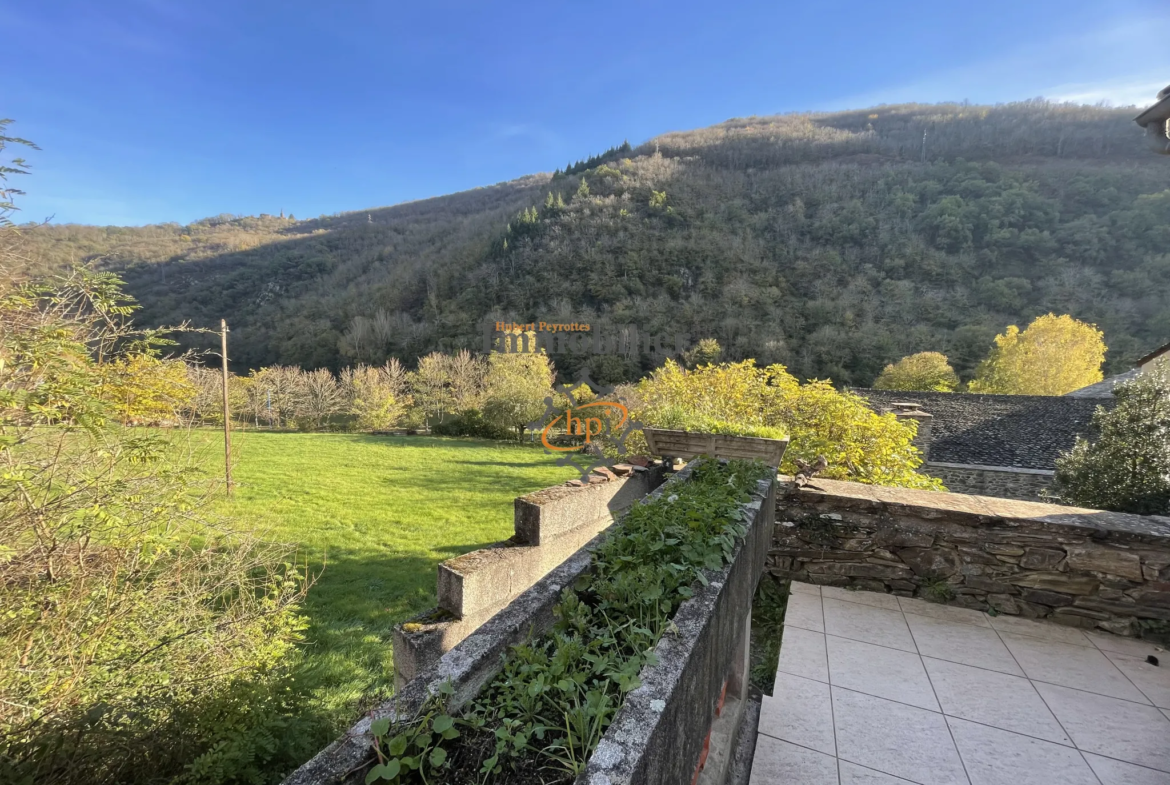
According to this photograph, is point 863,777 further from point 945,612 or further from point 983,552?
point 983,552

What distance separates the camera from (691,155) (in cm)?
6244

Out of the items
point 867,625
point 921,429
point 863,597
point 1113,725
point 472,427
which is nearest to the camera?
point 1113,725

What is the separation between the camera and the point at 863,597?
128 inches

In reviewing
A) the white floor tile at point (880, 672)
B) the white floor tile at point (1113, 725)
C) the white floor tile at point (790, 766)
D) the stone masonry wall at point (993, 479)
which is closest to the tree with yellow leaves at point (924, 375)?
the stone masonry wall at point (993, 479)

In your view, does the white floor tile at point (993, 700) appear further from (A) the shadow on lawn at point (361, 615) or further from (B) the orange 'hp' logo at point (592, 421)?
(B) the orange 'hp' logo at point (592, 421)

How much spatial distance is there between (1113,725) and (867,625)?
106 cm

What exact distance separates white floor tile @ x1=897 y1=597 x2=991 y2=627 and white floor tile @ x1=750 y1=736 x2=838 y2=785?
1.62 metres

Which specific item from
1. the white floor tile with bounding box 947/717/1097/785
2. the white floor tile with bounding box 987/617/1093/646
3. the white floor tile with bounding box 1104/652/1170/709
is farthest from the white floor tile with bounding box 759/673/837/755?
the white floor tile with bounding box 1104/652/1170/709

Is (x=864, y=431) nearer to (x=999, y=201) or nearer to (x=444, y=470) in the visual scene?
(x=444, y=470)

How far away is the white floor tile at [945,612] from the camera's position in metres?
2.96

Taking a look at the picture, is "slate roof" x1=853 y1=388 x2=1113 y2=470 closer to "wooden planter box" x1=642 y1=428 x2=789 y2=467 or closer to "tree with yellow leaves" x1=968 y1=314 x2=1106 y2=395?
"tree with yellow leaves" x1=968 y1=314 x2=1106 y2=395

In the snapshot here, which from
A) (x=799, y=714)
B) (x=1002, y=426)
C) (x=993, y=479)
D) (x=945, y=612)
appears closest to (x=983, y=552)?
(x=945, y=612)

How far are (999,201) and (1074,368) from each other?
3040 centimetres

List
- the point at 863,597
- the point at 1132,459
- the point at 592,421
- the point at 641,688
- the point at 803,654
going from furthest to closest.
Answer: the point at 592,421, the point at 1132,459, the point at 863,597, the point at 803,654, the point at 641,688
